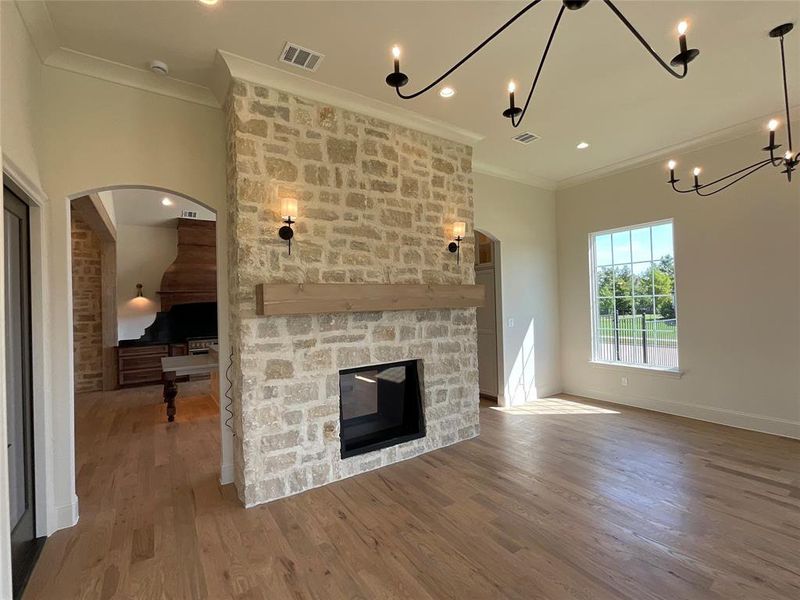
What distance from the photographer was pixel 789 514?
252 centimetres

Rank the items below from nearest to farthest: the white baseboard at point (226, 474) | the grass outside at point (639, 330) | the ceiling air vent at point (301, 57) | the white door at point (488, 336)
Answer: the ceiling air vent at point (301, 57), the white baseboard at point (226, 474), the grass outside at point (639, 330), the white door at point (488, 336)

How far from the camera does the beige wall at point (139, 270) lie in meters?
7.52

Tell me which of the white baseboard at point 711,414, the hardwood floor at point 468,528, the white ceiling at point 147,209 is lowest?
the hardwood floor at point 468,528

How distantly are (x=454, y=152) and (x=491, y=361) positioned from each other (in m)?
2.99

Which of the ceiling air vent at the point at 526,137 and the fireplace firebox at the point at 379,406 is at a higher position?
the ceiling air vent at the point at 526,137

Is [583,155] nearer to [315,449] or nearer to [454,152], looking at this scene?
[454,152]

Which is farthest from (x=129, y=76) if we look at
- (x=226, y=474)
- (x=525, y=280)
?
(x=525, y=280)

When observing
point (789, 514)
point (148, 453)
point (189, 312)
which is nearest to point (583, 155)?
Result: point (789, 514)

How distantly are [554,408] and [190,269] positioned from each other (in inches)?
276

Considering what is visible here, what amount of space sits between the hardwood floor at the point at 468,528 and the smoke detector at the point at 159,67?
3.16 meters

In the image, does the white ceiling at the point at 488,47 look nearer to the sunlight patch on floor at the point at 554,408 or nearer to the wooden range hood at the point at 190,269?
the sunlight patch on floor at the point at 554,408

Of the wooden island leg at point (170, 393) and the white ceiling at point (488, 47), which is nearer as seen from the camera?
the white ceiling at point (488, 47)

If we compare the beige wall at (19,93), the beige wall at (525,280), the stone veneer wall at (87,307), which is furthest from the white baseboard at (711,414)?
the stone veneer wall at (87,307)

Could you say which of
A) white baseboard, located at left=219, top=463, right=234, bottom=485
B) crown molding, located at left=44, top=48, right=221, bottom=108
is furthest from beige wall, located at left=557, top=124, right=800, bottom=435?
crown molding, located at left=44, top=48, right=221, bottom=108
